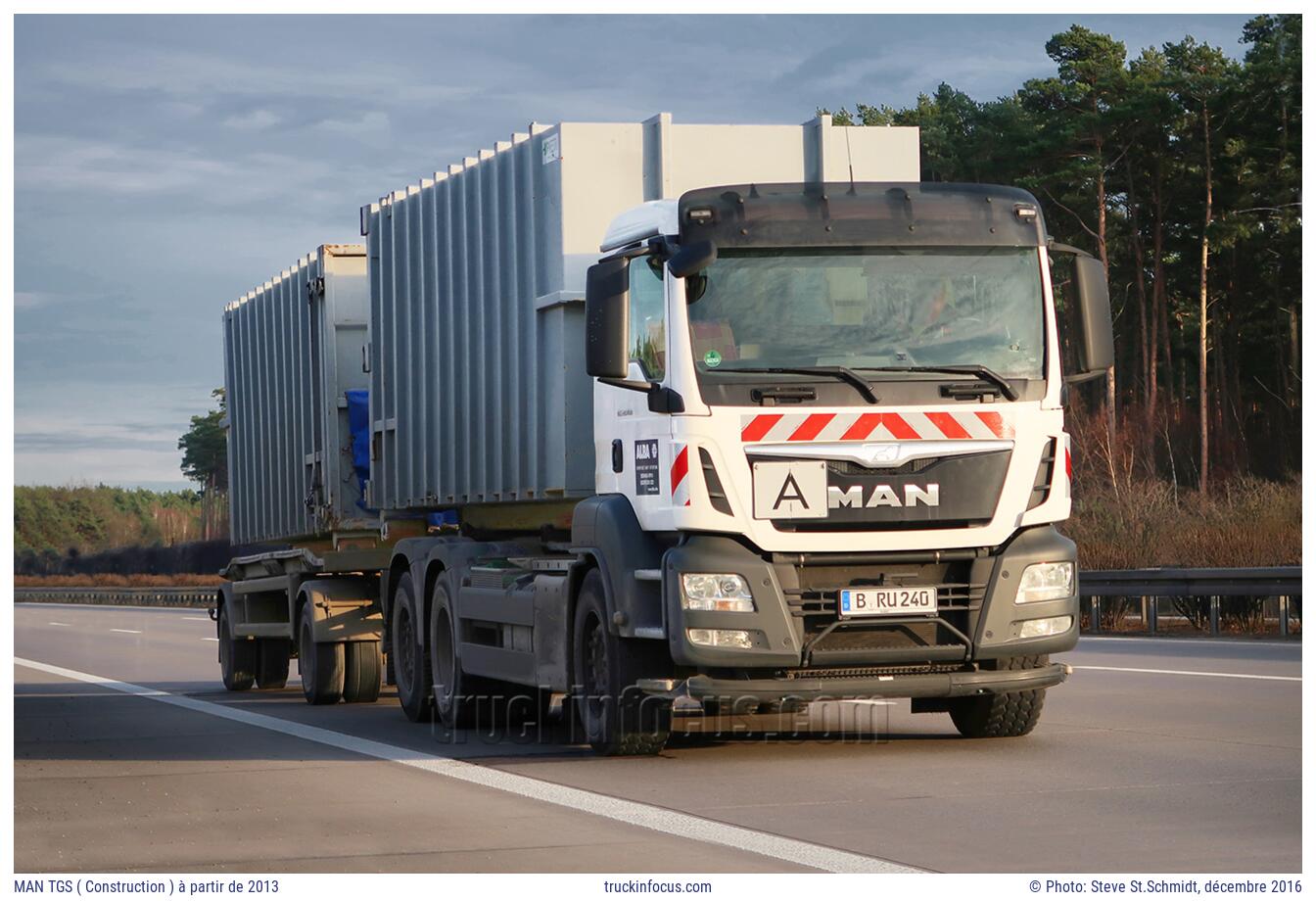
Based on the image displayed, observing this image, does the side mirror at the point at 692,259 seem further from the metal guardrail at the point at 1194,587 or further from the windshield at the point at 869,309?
the metal guardrail at the point at 1194,587

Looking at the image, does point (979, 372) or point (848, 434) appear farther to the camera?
point (979, 372)

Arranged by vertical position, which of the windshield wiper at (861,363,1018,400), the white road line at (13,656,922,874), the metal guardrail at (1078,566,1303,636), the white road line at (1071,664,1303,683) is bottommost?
the white road line at (1071,664,1303,683)

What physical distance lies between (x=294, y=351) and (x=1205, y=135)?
40.4m

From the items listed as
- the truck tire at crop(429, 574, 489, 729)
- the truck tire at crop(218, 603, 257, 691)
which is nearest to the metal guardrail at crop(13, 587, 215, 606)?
the truck tire at crop(218, 603, 257, 691)

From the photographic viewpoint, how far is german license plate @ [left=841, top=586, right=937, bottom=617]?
11.0 meters

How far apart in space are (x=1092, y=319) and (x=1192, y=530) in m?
18.1

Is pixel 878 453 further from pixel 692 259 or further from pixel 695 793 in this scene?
pixel 695 793

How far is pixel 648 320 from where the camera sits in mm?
11359

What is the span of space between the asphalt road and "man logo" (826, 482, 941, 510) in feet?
4.48

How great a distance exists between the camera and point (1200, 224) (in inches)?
2247

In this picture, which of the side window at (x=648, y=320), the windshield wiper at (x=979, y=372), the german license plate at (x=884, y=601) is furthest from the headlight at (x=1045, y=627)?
the side window at (x=648, y=320)

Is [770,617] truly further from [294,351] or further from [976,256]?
[294,351]

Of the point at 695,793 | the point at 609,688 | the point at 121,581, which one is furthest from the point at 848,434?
the point at 121,581

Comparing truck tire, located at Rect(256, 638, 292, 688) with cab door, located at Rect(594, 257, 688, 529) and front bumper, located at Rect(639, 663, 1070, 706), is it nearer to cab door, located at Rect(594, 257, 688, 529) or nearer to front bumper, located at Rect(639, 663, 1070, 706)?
cab door, located at Rect(594, 257, 688, 529)
